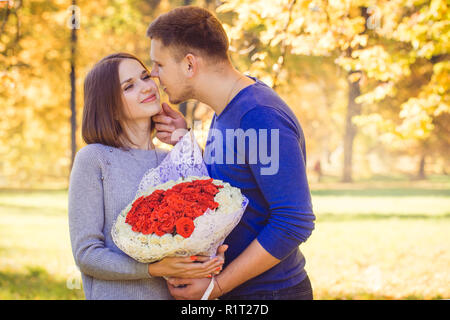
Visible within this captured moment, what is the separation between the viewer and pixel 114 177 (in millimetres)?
2436

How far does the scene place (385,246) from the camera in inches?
392

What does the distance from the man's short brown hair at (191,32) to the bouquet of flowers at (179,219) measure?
723mm

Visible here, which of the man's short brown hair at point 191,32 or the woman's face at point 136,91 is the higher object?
the man's short brown hair at point 191,32

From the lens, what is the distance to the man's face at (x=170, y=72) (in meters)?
2.47

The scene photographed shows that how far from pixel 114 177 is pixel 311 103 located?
85.2 ft

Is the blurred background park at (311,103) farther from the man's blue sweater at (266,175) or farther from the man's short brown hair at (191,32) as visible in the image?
the man's blue sweater at (266,175)

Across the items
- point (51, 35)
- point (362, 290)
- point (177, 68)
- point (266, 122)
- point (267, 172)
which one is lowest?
point (362, 290)

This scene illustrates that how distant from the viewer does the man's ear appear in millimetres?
2439

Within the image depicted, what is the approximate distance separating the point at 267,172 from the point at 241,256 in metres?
0.43

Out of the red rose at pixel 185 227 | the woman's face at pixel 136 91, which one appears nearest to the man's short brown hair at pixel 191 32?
the woman's face at pixel 136 91

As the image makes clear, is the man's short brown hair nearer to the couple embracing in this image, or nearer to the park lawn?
the couple embracing

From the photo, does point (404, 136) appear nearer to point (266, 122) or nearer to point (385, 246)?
point (385, 246)
